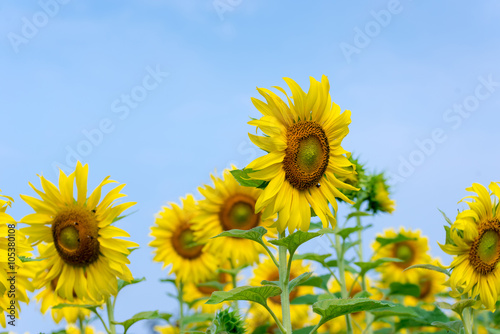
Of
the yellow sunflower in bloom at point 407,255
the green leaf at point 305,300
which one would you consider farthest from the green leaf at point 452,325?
the yellow sunflower in bloom at point 407,255

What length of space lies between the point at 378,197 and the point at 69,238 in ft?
9.87

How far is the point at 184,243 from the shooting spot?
→ 590 cm

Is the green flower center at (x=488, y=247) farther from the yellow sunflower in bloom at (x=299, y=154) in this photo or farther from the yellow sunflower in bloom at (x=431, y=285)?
the yellow sunflower in bloom at (x=431, y=285)

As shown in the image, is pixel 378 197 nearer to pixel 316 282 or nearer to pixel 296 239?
pixel 316 282

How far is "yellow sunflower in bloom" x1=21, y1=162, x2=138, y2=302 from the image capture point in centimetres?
349

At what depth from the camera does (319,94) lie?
3.10m

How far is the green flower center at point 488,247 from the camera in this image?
3.50 meters

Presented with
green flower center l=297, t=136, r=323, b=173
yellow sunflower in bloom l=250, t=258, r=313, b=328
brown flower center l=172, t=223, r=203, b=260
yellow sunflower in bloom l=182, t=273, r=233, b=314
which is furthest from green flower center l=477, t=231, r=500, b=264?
yellow sunflower in bloom l=182, t=273, r=233, b=314

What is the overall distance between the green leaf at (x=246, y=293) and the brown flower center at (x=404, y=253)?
461cm

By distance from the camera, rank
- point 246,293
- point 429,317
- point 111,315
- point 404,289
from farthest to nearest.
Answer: point 404,289 < point 429,317 < point 111,315 < point 246,293

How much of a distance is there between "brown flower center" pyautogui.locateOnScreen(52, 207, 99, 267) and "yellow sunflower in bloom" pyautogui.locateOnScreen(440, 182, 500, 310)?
7.20ft

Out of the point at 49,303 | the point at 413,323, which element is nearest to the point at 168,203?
the point at 49,303

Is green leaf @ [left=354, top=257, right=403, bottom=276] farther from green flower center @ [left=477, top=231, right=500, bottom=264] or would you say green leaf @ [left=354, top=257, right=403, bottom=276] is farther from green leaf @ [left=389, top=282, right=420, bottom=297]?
green flower center @ [left=477, top=231, right=500, bottom=264]

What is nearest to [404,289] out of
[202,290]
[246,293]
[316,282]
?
[316,282]
